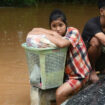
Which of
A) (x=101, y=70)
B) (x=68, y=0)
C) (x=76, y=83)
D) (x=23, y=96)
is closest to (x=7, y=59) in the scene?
(x=23, y=96)

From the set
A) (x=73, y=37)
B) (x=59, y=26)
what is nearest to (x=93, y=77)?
(x=73, y=37)

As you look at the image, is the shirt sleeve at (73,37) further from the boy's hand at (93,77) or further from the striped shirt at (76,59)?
the boy's hand at (93,77)

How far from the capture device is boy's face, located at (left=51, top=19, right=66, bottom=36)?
3277 millimetres

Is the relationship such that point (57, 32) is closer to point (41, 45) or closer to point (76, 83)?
point (41, 45)

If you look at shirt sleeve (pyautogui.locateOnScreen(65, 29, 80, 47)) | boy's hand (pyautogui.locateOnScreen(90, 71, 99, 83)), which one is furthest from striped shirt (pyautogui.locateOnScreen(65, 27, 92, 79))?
boy's hand (pyautogui.locateOnScreen(90, 71, 99, 83))

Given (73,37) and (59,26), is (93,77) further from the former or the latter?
(59,26)

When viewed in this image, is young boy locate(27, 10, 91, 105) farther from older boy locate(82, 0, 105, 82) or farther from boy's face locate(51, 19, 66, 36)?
older boy locate(82, 0, 105, 82)

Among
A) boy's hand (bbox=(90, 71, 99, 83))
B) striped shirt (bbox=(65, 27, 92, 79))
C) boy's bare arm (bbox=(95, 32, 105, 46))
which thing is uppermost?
boy's bare arm (bbox=(95, 32, 105, 46))

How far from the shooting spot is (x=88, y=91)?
2.89 m

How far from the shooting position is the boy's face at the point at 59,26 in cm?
328

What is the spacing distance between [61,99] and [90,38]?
95 cm

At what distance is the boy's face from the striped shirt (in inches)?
2.9

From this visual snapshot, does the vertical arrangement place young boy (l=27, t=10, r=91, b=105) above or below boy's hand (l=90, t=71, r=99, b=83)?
above

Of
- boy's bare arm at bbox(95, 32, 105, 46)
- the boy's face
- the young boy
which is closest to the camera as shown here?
the young boy
